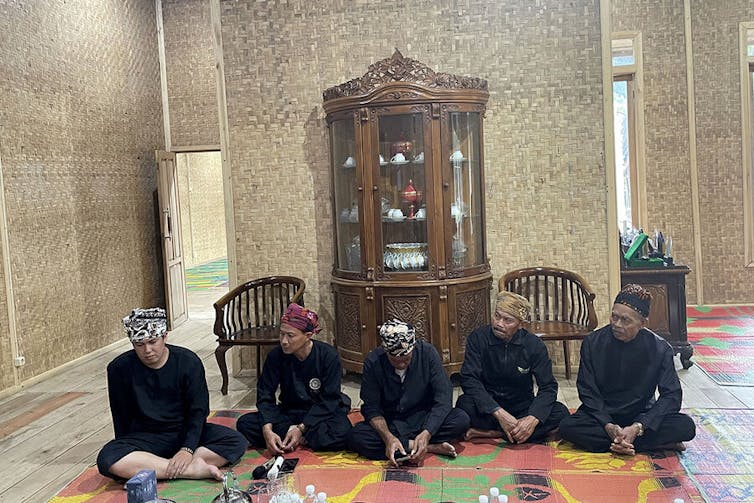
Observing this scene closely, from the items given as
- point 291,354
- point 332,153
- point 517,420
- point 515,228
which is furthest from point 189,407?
point 515,228

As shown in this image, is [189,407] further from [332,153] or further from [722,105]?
[722,105]

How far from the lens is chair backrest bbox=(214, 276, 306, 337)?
18.3 ft

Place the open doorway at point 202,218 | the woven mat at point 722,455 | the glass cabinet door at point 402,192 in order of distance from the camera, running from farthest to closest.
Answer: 1. the open doorway at point 202,218
2. the glass cabinet door at point 402,192
3. the woven mat at point 722,455

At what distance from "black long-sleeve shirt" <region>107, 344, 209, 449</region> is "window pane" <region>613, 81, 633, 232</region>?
5.78m

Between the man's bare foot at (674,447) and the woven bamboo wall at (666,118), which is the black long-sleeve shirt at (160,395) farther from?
the woven bamboo wall at (666,118)

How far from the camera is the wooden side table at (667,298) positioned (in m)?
5.64

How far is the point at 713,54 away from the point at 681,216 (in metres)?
1.72

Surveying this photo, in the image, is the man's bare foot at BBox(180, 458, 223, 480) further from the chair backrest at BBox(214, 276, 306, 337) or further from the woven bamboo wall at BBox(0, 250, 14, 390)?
the woven bamboo wall at BBox(0, 250, 14, 390)

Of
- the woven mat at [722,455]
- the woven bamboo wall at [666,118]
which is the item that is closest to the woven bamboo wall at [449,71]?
the woven mat at [722,455]

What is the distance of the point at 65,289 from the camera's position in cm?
650

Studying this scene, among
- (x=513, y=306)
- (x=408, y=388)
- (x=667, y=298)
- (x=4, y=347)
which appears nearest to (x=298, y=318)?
(x=408, y=388)

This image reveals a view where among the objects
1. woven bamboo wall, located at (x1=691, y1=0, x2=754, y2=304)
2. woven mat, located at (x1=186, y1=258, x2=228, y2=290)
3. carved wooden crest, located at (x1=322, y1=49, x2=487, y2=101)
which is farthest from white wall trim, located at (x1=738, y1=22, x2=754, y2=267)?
woven mat, located at (x1=186, y1=258, x2=228, y2=290)

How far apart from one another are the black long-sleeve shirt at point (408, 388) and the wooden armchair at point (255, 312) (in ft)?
4.62

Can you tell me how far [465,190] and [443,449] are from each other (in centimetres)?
203
